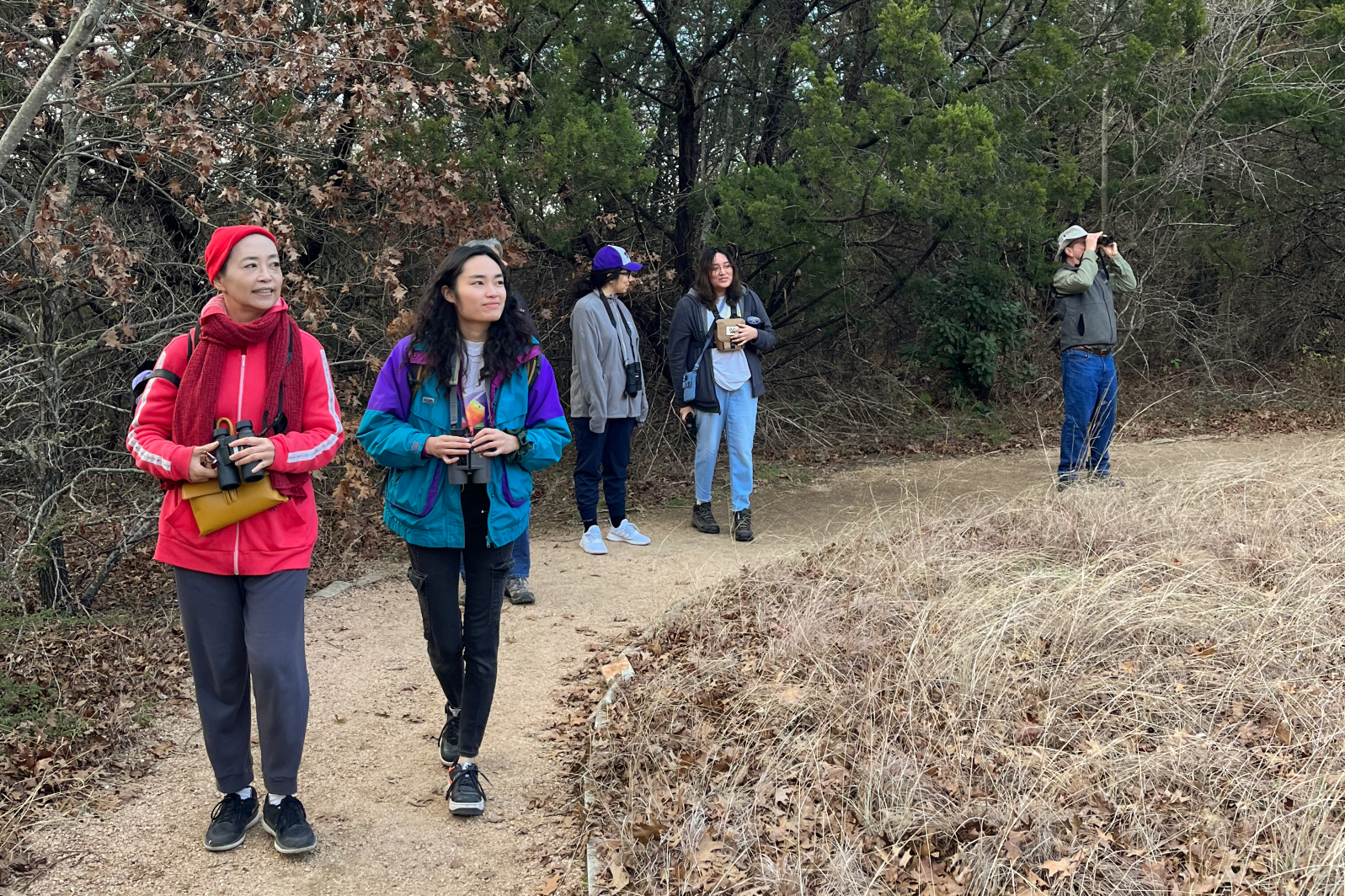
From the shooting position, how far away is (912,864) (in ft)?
10.4

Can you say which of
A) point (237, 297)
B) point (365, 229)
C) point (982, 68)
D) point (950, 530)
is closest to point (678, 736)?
point (237, 297)

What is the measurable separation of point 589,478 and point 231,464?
13.5ft

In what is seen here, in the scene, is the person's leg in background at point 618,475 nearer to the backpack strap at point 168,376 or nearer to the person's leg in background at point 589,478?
the person's leg in background at point 589,478

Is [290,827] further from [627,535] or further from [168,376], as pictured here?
[627,535]

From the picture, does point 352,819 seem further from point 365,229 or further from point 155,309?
point 365,229

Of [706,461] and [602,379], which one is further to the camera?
[706,461]

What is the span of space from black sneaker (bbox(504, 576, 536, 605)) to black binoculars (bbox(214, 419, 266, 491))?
2893 millimetres

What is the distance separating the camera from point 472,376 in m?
3.60

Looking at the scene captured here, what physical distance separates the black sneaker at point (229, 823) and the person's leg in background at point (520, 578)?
255cm

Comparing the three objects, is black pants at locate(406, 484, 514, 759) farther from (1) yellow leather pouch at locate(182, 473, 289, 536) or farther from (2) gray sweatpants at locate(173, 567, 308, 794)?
(1) yellow leather pouch at locate(182, 473, 289, 536)

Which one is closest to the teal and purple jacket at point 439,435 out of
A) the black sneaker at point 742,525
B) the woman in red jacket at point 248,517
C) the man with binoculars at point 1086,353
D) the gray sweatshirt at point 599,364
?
the woman in red jacket at point 248,517

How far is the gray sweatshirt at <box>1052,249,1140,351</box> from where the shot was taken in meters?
7.64

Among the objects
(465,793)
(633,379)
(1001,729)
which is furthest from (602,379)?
(1001,729)

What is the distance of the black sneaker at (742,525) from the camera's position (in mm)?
7359
